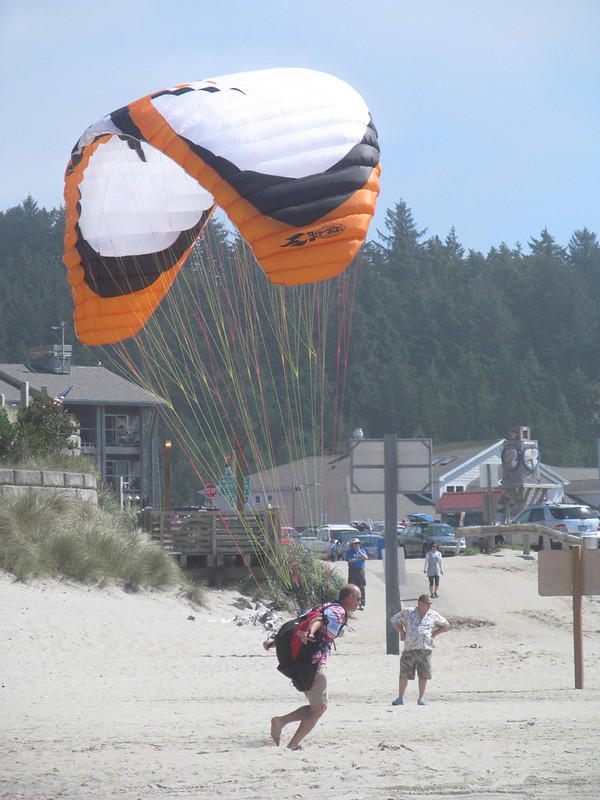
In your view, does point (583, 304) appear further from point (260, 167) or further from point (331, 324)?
point (260, 167)

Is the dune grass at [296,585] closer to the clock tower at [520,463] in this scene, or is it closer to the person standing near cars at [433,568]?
the person standing near cars at [433,568]

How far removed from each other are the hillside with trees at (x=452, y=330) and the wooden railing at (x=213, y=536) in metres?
59.1

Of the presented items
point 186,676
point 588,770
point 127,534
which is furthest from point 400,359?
point 588,770

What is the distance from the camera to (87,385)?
56500mm

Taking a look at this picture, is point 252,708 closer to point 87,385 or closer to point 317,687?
point 317,687

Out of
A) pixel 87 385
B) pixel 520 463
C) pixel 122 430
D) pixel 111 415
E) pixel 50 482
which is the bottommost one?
pixel 50 482

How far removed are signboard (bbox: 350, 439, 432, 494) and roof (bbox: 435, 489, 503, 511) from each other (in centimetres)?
3283

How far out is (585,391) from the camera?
307 feet

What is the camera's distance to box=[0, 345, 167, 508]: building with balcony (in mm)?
55719

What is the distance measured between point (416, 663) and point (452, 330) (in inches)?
3573

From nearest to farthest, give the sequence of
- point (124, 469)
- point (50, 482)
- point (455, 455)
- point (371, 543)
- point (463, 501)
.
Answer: point (50, 482), point (371, 543), point (463, 501), point (124, 469), point (455, 455)

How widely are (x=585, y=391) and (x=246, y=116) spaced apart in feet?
278

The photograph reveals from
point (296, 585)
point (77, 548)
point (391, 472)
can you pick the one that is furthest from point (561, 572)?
point (296, 585)

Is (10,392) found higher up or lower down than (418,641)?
higher up
